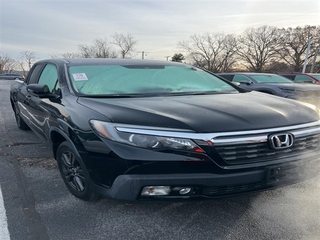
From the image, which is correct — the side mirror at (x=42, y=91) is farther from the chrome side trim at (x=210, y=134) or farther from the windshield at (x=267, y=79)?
the windshield at (x=267, y=79)

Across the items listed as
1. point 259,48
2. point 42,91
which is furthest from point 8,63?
point 42,91

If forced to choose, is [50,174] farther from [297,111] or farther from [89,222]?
[297,111]

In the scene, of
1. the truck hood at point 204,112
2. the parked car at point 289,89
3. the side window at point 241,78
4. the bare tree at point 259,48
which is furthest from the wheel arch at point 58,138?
the bare tree at point 259,48

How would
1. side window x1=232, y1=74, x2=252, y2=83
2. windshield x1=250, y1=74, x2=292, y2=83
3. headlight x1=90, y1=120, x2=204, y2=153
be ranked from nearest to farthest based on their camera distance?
headlight x1=90, y1=120, x2=204, y2=153 → windshield x1=250, y1=74, x2=292, y2=83 → side window x1=232, y1=74, x2=252, y2=83

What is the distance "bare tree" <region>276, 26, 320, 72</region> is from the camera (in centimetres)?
4756

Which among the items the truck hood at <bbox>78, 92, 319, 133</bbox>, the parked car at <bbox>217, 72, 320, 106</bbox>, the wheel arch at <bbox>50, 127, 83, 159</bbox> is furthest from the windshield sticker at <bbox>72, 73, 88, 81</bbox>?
the parked car at <bbox>217, 72, 320, 106</bbox>

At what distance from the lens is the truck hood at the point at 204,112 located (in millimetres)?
2219

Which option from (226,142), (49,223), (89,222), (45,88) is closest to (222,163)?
(226,142)

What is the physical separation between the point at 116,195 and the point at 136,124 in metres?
0.56

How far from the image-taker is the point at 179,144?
2139mm

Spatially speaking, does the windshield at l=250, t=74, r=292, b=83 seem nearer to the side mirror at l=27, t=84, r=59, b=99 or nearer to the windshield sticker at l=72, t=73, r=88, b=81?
the windshield sticker at l=72, t=73, r=88, b=81

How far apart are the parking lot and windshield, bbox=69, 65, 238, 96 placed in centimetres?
116

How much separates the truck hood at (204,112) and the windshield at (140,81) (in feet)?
1.08

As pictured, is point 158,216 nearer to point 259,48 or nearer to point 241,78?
point 241,78
